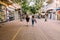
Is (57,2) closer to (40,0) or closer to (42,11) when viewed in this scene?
(40,0)

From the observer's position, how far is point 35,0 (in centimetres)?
10500

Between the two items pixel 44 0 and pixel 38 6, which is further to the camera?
pixel 38 6

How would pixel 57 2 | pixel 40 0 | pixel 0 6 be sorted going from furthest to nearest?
pixel 40 0, pixel 57 2, pixel 0 6

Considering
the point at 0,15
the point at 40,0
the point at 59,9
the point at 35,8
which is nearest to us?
the point at 0,15

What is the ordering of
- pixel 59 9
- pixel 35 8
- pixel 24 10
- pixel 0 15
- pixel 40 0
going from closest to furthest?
1. pixel 0 15
2. pixel 59 9
3. pixel 40 0
4. pixel 24 10
5. pixel 35 8

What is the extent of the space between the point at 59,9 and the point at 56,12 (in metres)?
4.36

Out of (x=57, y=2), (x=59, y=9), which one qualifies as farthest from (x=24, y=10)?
(x=59, y=9)

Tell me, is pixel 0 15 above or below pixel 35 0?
below

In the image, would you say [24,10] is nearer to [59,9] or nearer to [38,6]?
[38,6]

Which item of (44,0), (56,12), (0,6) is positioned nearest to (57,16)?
(56,12)

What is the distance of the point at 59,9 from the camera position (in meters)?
66.9

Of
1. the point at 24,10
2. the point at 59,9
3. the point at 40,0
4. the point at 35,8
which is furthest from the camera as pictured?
the point at 35,8

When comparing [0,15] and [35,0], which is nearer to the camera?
[0,15]

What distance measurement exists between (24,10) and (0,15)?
2765 inches
